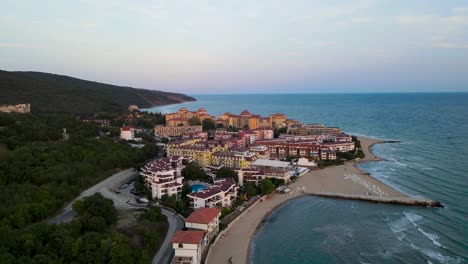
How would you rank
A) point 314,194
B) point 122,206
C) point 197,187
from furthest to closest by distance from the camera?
point 314,194 → point 197,187 → point 122,206

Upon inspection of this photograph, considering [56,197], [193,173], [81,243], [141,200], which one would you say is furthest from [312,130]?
[81,243]

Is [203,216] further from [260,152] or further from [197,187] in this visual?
[260,152]

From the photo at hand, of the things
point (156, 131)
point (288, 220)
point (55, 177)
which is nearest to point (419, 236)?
point (288, 220)

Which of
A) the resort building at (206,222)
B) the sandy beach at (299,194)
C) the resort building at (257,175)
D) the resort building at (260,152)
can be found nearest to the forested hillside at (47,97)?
the resort building at (260,152)

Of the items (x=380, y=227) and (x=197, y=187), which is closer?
(x=380, y=227)

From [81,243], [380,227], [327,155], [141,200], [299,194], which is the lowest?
[299,194]
